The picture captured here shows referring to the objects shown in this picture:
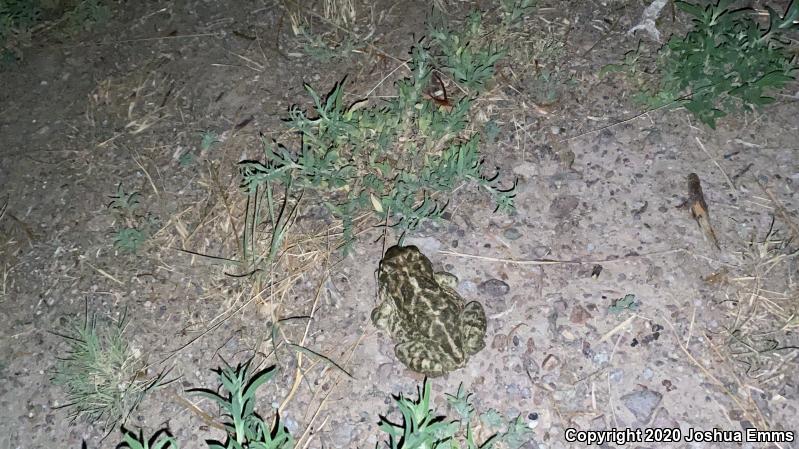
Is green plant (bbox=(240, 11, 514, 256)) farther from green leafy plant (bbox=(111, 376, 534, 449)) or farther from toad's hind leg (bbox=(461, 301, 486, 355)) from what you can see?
green leafy plant (bbox=(111, 376, 534, 449))

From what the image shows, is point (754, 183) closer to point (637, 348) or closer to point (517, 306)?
point (637, 348)

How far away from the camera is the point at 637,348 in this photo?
9.98 ft

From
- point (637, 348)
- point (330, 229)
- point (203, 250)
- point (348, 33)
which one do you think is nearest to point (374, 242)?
point (330, 229)

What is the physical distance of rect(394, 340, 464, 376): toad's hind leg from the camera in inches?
116

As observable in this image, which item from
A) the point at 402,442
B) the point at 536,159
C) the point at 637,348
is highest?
the point at 536,159

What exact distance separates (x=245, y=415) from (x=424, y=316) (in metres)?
1.06

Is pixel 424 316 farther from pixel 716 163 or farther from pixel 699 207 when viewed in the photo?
pixel 716 163

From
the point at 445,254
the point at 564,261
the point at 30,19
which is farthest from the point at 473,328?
the point at 30,19

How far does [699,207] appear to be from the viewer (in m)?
3.45

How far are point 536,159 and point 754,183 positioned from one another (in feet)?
4.51

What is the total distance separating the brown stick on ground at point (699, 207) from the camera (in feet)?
11.0

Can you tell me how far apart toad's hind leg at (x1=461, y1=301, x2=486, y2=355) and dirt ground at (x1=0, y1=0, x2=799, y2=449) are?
0.10 metres

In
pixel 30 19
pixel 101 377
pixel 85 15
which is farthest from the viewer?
pixel 30 19

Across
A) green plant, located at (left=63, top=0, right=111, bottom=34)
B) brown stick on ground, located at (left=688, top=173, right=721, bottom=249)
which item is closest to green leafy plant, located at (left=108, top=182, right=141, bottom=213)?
green plant, located at (left=63, top=0, right=111, bottom=34)
